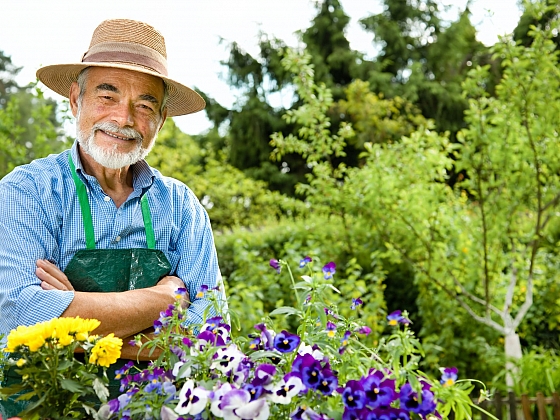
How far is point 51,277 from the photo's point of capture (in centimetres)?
197

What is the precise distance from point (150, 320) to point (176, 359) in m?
0.61

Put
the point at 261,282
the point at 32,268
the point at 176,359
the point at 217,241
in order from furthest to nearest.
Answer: the point at 217,241
the point at 261,282
the point at 32,268
the point at 176,359

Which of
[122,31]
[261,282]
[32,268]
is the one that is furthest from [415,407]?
[261,282]

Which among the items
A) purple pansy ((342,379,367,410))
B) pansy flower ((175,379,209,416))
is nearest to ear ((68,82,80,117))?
pansy flower ((175,379,209,416))

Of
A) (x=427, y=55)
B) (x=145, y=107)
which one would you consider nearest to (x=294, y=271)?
(x=145, y=107)

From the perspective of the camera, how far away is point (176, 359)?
1389mm

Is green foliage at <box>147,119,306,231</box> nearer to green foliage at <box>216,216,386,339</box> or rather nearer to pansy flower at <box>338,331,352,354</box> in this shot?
green foliage at <box>216,216,386,339</box>

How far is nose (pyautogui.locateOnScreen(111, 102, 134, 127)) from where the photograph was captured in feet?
7.34

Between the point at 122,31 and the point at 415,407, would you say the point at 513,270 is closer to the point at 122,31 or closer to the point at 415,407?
the point at 122,31

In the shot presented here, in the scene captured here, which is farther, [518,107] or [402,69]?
[402,69]

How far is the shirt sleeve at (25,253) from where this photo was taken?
1.88 meters

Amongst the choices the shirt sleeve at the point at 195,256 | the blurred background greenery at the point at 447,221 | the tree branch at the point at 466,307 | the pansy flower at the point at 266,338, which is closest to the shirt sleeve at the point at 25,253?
the shirt sleeve at the point at 195,256

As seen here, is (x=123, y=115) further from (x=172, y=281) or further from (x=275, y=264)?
(x=275, y=264)

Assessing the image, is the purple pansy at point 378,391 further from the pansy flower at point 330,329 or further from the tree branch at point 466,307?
the tree branch at point 466,307
